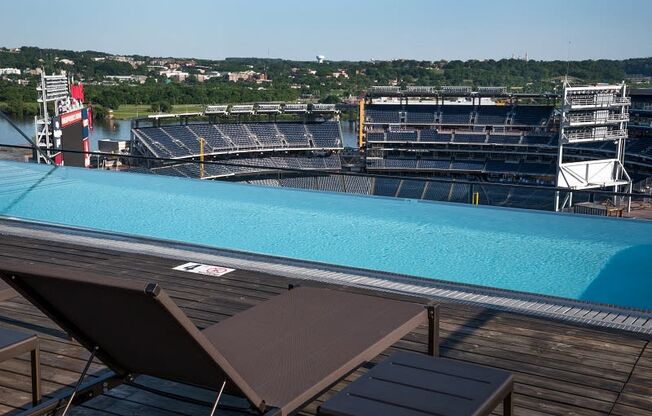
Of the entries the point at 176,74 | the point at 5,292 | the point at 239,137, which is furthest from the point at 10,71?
the point at 5,292

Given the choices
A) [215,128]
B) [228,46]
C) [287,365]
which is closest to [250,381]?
[287,365]

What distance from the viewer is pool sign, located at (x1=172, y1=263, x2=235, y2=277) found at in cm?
418

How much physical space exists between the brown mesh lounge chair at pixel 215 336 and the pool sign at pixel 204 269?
1.69 m

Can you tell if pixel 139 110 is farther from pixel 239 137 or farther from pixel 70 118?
pixel 70 118

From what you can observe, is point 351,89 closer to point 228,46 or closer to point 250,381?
point 228,46

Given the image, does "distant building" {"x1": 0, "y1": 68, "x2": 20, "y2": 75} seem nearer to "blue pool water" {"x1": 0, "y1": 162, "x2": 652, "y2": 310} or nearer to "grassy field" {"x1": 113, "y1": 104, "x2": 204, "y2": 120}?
"grassy field" {"x1": 113, "y1": 104, "x2": 204, "y2": 120}

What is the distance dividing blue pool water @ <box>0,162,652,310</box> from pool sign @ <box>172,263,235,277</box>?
253 centimetres

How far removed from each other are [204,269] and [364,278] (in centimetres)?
96

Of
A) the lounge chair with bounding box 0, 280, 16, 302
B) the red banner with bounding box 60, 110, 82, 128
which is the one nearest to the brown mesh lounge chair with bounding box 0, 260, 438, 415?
the lounge chair with bounding box 0, 280, 16, 302

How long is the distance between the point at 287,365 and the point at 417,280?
7.48 feet

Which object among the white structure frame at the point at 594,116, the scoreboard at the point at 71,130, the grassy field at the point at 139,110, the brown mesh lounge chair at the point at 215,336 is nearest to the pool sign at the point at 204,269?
the brown mesh lounge chair at the point at 215,336

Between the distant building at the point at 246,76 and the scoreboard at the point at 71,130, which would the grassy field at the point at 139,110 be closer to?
the distant building at the point at 246,76

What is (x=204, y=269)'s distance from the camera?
14.0 ft

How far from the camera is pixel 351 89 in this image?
78.3m
